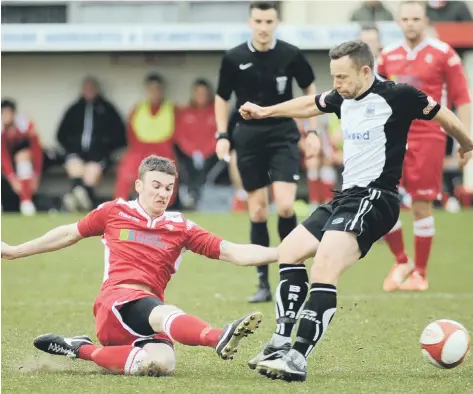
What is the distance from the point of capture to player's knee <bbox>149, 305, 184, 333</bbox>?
252 inches

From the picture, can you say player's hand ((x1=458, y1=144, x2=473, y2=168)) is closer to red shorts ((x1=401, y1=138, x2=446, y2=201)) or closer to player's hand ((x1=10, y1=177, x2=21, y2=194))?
red shorts ((x1=401, y1=138, x2=446, y2=201))

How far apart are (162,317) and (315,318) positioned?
0.85m

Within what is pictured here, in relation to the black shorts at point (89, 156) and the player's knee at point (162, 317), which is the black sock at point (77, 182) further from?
the player's knee at point (162, 317)

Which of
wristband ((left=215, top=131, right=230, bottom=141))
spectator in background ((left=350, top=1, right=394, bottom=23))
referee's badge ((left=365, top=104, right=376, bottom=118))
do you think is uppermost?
spectator in background ((left=350, top=1, right=394, bottom=23))

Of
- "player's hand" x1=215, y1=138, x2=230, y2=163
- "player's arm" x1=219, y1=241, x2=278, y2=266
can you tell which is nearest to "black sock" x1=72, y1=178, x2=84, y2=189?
"player's hand" x1=215, y1=138, x2=230, y2=163

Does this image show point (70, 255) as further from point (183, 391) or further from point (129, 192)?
point (183, 391)

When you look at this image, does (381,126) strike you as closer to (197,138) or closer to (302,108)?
(302,108)

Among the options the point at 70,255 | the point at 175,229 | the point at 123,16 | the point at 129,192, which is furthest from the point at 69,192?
the point at 175,229

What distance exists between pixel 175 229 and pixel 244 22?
1395 cm

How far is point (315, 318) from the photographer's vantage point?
6.42 metres

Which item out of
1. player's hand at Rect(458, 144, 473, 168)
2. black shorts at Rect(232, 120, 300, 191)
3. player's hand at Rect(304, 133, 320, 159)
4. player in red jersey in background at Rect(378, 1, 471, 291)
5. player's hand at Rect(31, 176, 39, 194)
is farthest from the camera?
player's hand at Rect(31, 176, 39, 194)

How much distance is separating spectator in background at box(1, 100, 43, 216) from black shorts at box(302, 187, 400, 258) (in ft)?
41.5

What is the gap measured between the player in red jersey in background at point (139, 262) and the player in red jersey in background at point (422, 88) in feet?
13.6

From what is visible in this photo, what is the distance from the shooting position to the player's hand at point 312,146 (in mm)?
9547
